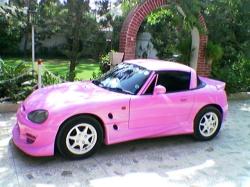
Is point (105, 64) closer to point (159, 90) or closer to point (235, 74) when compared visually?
point (235, 74)

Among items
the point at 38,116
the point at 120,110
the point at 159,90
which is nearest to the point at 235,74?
the point at 159,90

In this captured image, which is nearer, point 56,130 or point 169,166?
point 56,130

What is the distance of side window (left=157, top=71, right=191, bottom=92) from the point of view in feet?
20.0

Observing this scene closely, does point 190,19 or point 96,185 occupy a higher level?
point 190,19

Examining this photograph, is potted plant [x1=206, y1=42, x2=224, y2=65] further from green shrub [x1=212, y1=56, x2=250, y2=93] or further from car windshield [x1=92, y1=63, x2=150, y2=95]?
car windshield [x1=92, y1=63, x2=150, y2=95]

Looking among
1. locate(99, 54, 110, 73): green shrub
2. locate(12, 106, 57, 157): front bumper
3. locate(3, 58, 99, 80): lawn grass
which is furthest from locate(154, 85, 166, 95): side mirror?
locate(3, 58, 99, 80): lawn grass

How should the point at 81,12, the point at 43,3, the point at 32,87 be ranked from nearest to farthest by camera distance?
the point at 32,87 → the point at 81,12 → the point at 43,3

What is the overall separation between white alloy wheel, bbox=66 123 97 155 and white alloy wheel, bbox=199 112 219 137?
209cm

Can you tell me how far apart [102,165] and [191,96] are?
6.50 ft

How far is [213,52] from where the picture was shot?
34.4 feet

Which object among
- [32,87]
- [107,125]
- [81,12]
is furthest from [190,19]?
[107,125]

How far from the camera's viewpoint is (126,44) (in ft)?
31.3

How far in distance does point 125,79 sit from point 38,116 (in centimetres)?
166

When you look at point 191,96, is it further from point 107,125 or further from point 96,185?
point 96,185
